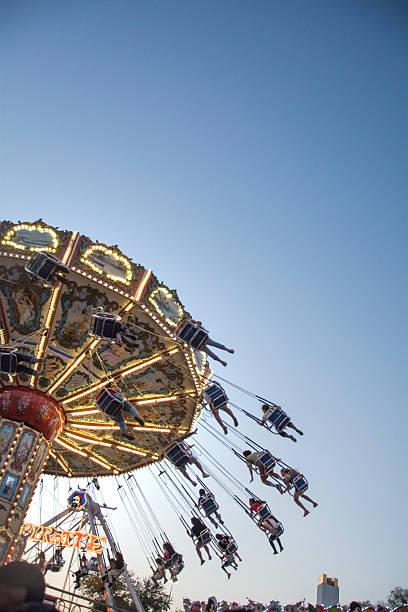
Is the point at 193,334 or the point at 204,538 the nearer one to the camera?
the point at 193,334

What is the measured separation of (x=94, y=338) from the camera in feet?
34.7

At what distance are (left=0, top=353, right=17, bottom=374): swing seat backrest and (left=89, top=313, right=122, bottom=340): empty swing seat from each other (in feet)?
5.93

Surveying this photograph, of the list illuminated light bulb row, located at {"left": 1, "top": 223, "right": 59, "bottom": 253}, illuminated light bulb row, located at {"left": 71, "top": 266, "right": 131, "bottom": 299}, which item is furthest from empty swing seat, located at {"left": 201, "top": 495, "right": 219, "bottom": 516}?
illuminated light bulb row, located at {"left": 1, "top": 223, "right": 59, "bottom": 253}

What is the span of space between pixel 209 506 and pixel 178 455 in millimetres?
2054

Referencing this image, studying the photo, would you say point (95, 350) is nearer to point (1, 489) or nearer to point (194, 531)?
point (1, 489)

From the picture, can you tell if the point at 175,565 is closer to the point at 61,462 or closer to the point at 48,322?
the point at 61,462

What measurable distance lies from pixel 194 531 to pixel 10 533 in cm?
564

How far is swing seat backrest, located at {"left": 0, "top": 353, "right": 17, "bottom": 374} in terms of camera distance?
10.3 m

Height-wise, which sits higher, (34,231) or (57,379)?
(34,231)

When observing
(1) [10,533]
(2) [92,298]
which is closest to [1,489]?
(1) [10,533]

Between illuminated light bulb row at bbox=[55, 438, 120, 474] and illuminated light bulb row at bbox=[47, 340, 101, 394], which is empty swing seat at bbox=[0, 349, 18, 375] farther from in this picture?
illuminated light bulb row at bbox=[55, 438, 120, 474]

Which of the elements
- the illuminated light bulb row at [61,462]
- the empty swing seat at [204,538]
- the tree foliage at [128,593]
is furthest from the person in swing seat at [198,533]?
the tree foliage at [128,593]

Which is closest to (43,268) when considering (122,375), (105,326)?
(105,326)

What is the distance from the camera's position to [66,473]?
16.6 metres
